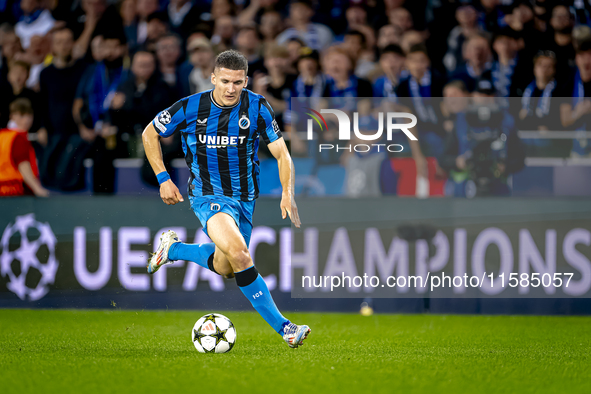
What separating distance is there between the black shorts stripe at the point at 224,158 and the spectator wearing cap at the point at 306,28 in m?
3.70

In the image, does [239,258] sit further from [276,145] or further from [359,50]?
[359,50]

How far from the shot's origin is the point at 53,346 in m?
4.61

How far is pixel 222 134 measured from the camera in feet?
15.7

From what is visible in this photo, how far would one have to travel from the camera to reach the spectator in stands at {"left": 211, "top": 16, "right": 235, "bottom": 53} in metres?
7.95

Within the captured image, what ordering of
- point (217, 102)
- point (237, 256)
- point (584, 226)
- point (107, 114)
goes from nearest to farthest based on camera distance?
point (237, 256) → point (217, 102) → point (584, 226) → point (107, 114)

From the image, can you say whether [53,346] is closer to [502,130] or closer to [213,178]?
[213,178]

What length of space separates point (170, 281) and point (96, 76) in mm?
2400

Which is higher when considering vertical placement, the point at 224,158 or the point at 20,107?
the point at 20,107

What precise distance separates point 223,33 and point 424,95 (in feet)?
8.44

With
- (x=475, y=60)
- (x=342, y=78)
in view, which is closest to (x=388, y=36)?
(x=475, y=60)

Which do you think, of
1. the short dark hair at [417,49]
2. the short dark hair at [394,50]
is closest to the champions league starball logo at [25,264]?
the short dark hair at [394,50]

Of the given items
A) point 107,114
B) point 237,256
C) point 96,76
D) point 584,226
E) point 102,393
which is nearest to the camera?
point 102,393

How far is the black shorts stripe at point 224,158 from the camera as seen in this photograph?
478cm

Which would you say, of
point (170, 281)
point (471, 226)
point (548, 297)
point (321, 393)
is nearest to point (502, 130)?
point (471, 226)
